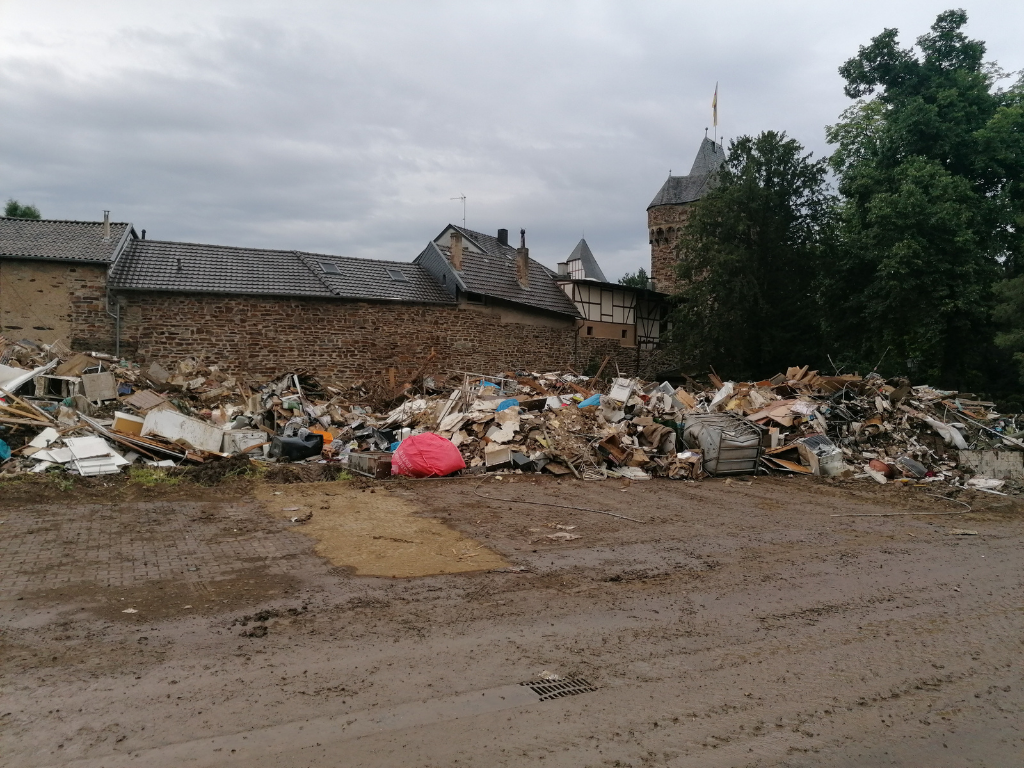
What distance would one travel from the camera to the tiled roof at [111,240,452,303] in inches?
798

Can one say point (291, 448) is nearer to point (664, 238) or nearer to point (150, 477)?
point (150, 477)

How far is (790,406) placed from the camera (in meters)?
14.9

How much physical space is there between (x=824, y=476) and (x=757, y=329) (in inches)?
534

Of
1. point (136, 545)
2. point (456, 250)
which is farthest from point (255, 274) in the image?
point (136, 545)

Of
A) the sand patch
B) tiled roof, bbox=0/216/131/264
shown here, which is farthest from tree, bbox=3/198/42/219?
the sand patch

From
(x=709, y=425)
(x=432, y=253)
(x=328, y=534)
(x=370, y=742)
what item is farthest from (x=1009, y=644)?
(x=432, y=253)

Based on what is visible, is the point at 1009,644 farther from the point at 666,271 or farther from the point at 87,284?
the point at 666,271

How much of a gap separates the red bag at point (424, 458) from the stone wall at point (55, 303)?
12.2 m

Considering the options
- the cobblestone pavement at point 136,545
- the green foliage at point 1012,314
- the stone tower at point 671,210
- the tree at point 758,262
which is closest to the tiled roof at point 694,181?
the stone tower at point 671,210

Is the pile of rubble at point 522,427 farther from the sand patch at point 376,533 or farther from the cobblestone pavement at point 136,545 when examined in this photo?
the cobblestone pavement at point 136,545

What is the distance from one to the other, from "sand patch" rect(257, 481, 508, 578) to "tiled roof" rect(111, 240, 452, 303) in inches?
473

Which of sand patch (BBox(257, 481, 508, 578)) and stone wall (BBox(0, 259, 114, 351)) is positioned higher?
stone wall (BBox(0, 259, 114, 351))

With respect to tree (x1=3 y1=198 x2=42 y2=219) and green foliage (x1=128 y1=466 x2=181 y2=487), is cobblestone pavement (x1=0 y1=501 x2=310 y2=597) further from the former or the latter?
tree (x1=3 y1=198 x2=42 y2=219)

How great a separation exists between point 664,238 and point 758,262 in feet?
→ 37.5
